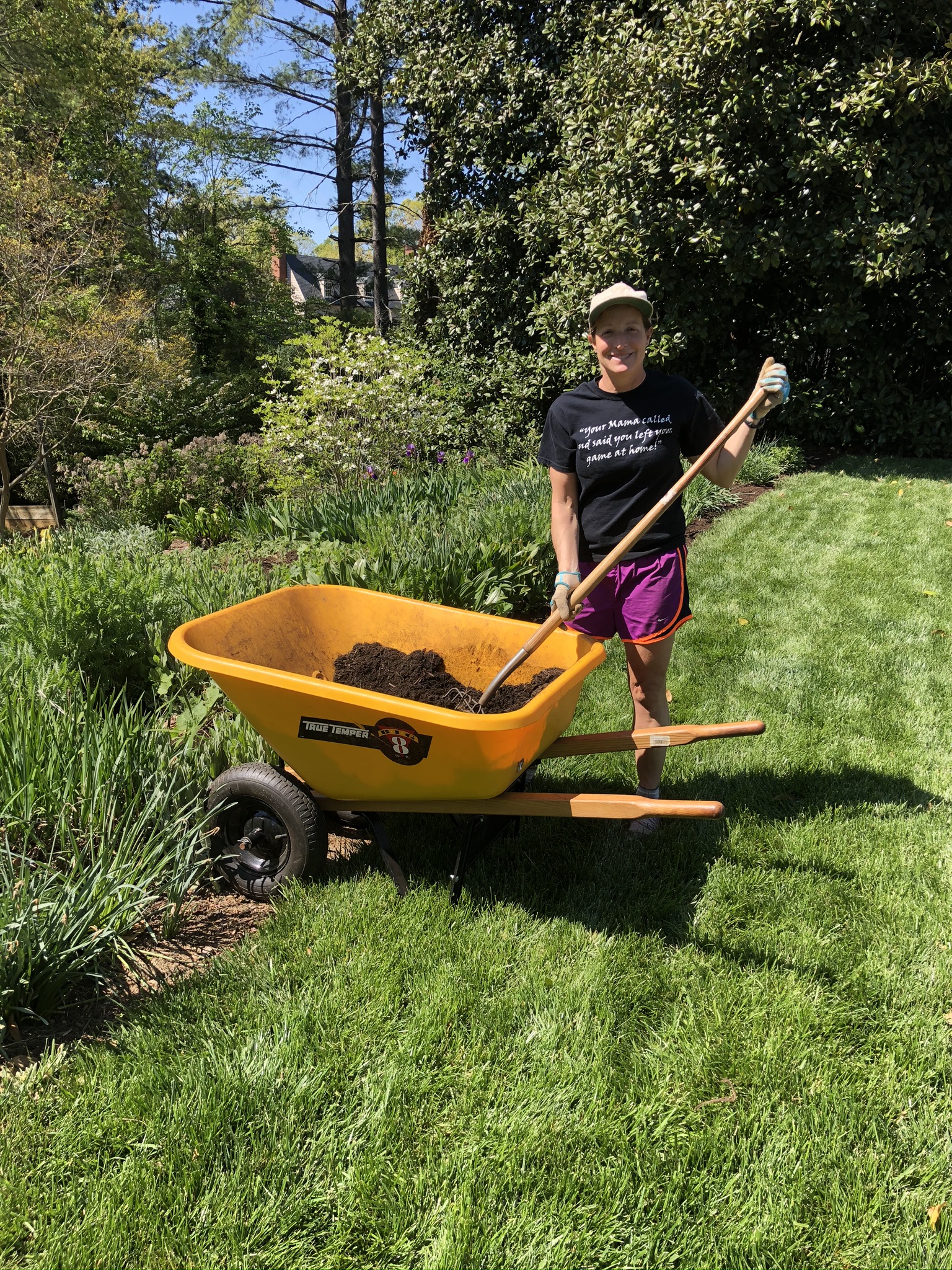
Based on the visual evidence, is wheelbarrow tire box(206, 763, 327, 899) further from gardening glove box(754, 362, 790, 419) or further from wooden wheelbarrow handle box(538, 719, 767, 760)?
gardening glove box(754, 362, 790, 419)

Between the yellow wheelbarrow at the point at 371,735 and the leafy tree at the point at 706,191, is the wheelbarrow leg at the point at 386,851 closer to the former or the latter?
the yellow wheelbarrow at the point at 371,735

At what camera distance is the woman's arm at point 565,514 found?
8.65 feet

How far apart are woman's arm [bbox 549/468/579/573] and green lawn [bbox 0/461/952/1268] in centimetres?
106

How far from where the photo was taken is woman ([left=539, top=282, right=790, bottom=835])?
7.88 feet

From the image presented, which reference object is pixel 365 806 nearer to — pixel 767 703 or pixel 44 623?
pixel 44 623

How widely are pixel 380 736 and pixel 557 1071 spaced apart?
0.95m

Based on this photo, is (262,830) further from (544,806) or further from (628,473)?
(628,473)

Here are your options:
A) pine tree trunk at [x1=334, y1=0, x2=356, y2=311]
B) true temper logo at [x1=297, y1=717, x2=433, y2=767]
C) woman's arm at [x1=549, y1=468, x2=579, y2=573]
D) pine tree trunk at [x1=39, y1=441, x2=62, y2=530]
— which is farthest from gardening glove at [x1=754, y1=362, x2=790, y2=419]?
pine tree trunk at [x1=334, y1=0, x2=356, y2=311]

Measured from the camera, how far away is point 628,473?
2510 millimetres

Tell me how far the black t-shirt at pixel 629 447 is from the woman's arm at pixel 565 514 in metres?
0.04

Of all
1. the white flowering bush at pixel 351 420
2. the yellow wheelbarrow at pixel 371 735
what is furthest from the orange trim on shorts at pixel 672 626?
the white flowering bush at pixel 351 420

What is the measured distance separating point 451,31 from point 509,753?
12411 mm

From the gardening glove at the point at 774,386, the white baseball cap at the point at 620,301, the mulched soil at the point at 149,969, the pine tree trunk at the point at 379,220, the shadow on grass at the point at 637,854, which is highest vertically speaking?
the pine tree trunk at the point at 379,220

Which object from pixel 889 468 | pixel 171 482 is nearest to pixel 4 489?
pixel 171 482
